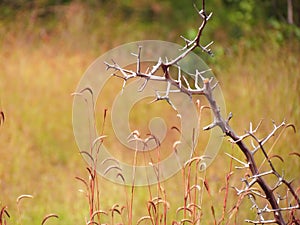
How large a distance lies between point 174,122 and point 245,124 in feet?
5.21

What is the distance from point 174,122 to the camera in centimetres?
649

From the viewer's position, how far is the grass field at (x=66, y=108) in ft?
14.5

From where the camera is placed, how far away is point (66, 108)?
6.40 meters

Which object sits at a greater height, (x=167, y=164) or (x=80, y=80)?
(x=80, y=80)

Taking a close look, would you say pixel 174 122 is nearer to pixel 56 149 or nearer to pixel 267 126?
pixel 56 149

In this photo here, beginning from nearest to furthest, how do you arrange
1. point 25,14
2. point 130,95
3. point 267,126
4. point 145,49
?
point 267,126, point 130,95, point 145,49, point 25,14

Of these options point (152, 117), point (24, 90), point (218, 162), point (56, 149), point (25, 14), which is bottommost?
point (218, 162)

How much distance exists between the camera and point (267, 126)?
484cm

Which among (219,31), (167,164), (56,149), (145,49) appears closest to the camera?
(167,164)

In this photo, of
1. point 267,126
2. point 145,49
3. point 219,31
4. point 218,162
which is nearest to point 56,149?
point 218,162

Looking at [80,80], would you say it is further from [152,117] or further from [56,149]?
[56,149]

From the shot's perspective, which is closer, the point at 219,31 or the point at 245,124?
the point at 245,124

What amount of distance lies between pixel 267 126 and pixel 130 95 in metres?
2.37

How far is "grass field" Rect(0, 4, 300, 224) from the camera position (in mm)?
4414
